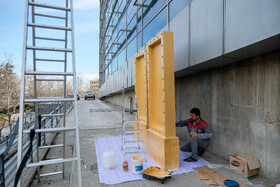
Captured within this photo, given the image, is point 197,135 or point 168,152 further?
point 197,135

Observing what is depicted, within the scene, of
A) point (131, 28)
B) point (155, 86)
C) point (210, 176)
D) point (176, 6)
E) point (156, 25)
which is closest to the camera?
point (210, 176)

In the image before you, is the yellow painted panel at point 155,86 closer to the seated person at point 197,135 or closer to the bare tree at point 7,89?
the seated person at point 197,135

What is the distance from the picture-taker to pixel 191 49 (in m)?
4.62

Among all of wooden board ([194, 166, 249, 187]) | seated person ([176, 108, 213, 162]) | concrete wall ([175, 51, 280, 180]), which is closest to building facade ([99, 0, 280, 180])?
concrete wall ([175, 51, 280, 180])

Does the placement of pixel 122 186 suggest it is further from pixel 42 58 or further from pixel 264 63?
pixel 264 63

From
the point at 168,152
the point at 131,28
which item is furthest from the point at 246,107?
the point at 131,28

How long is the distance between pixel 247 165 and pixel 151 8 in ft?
24.5

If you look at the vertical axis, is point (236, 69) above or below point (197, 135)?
above

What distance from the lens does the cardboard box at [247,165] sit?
348 cm

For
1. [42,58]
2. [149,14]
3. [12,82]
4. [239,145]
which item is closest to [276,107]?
[239,145]

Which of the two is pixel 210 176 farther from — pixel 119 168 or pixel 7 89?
pixel 7 89

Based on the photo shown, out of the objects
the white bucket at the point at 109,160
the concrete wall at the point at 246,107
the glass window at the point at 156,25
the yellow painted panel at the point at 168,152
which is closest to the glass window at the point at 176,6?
the glass window at the point at 156,25

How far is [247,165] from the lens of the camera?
3494 mm

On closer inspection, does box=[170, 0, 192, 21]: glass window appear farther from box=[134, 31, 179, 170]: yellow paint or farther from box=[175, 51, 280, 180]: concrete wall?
box=[175, 51, 280, 180]: concrete wall
